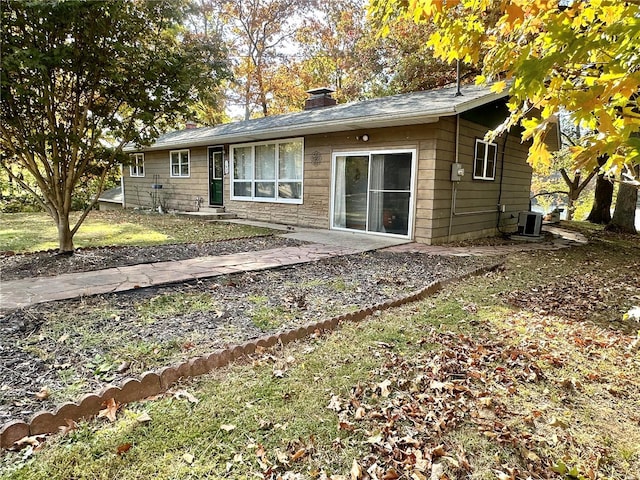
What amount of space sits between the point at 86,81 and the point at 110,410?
178 inches

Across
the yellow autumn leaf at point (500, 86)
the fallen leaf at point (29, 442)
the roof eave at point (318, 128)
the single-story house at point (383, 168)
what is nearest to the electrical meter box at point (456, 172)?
the single-story house at point (383, 168)

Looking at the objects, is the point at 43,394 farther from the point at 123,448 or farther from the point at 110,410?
the point at 123,448

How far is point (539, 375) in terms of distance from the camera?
247cm

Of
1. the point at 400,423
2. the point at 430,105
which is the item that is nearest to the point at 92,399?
the point at 400,423

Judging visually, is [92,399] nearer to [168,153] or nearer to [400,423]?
[400,423]

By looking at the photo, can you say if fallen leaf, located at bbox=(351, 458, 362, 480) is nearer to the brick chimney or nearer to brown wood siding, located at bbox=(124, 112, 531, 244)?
brown wood siding, located at bbox=(124, 112, 531, 244)

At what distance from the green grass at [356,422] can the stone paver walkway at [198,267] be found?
6.96ft

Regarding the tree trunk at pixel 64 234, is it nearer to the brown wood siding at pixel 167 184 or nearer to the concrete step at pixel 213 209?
the concrete step at pixel 213 209

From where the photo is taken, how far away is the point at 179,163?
1359 cm

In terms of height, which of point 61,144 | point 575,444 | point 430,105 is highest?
point 430,105

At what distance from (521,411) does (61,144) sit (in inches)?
223

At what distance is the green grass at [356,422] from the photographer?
65.4 inches

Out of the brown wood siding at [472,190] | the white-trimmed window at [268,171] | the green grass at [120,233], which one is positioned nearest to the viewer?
the green grass at [120,233]

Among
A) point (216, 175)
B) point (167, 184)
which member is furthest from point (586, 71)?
point (167, 184)
